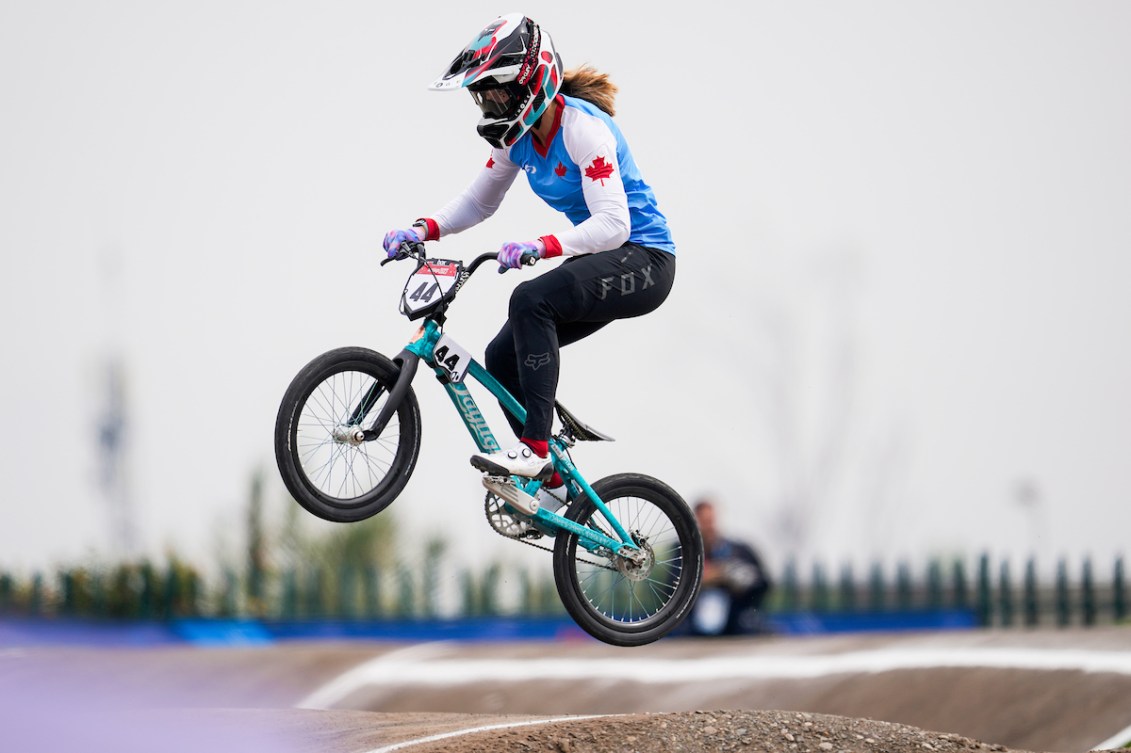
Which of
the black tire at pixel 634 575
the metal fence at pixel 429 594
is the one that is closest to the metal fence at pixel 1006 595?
the metal fence at pixel 429 594

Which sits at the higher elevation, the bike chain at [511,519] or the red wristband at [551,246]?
the red wristband at [551,246]

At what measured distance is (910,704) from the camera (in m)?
12.9

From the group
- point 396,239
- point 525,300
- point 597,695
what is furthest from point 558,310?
point 597,695

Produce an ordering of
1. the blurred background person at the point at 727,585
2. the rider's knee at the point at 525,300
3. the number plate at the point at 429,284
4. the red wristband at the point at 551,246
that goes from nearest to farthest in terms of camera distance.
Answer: the red wristband at the point at 551,246, the rider's knee at the point at 525,300, the number plate at the point at 429,284, the blurred background person at the point at 727,585

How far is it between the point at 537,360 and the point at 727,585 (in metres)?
9.47

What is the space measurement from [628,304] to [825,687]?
22.7ft

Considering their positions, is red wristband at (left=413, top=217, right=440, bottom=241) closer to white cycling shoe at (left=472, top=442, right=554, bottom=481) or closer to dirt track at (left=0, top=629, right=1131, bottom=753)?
white cycling shoe at (left=472, top=442, right=554, bottom=481)

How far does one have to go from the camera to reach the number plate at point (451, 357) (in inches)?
311

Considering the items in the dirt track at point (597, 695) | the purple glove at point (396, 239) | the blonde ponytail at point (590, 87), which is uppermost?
the blonde ponytail at point (590, 87)

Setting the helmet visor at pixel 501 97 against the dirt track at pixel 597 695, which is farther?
the dirt track at pixel 597 695

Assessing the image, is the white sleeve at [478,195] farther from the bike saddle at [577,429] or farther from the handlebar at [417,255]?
the bike saddle at [577,429]

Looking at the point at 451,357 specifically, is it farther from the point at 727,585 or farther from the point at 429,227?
the point at 727,585

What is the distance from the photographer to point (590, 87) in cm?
821

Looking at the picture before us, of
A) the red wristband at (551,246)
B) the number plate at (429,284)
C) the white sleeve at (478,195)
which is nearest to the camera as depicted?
the red wristband at (551,246)
